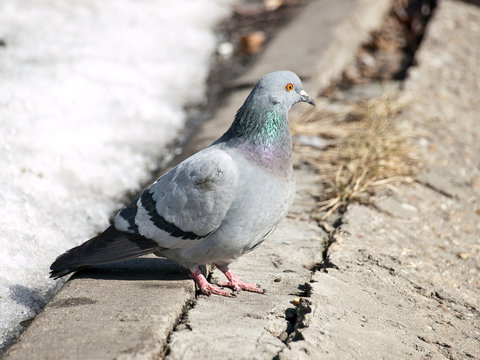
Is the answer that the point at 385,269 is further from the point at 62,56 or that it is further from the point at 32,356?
the point at 62,56

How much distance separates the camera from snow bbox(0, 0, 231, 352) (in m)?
3.59

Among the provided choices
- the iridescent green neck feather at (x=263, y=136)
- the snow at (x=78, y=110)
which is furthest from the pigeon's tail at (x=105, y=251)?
the iridescent green neck feather at (x=263, y=136)

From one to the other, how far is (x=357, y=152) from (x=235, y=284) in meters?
1.85

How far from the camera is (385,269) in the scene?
10.8 feet

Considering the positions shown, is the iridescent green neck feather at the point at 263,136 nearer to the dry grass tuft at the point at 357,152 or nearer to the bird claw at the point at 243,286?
the bird claw at the point at 243,286

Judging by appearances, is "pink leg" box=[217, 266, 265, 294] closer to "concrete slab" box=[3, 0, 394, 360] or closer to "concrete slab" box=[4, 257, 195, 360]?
"concrete slab" box=[3, 0, 394, 360]

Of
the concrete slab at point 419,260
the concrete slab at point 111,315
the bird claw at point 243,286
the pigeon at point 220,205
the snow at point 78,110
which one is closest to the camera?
the concrete slab at point 111,315

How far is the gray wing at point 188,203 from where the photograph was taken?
2.83 metres

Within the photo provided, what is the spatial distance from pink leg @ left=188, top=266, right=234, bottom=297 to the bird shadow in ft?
0.19

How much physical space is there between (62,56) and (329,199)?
3102 millimetres

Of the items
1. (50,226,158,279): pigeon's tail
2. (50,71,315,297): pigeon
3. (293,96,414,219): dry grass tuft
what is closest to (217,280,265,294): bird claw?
(50,71,315,297): pigeon

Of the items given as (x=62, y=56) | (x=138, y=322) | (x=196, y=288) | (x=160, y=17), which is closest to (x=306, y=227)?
(x=196, y=288)

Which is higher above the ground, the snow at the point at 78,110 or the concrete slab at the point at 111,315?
the snow at the point at 78,110

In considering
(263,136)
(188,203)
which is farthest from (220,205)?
(263,136)
